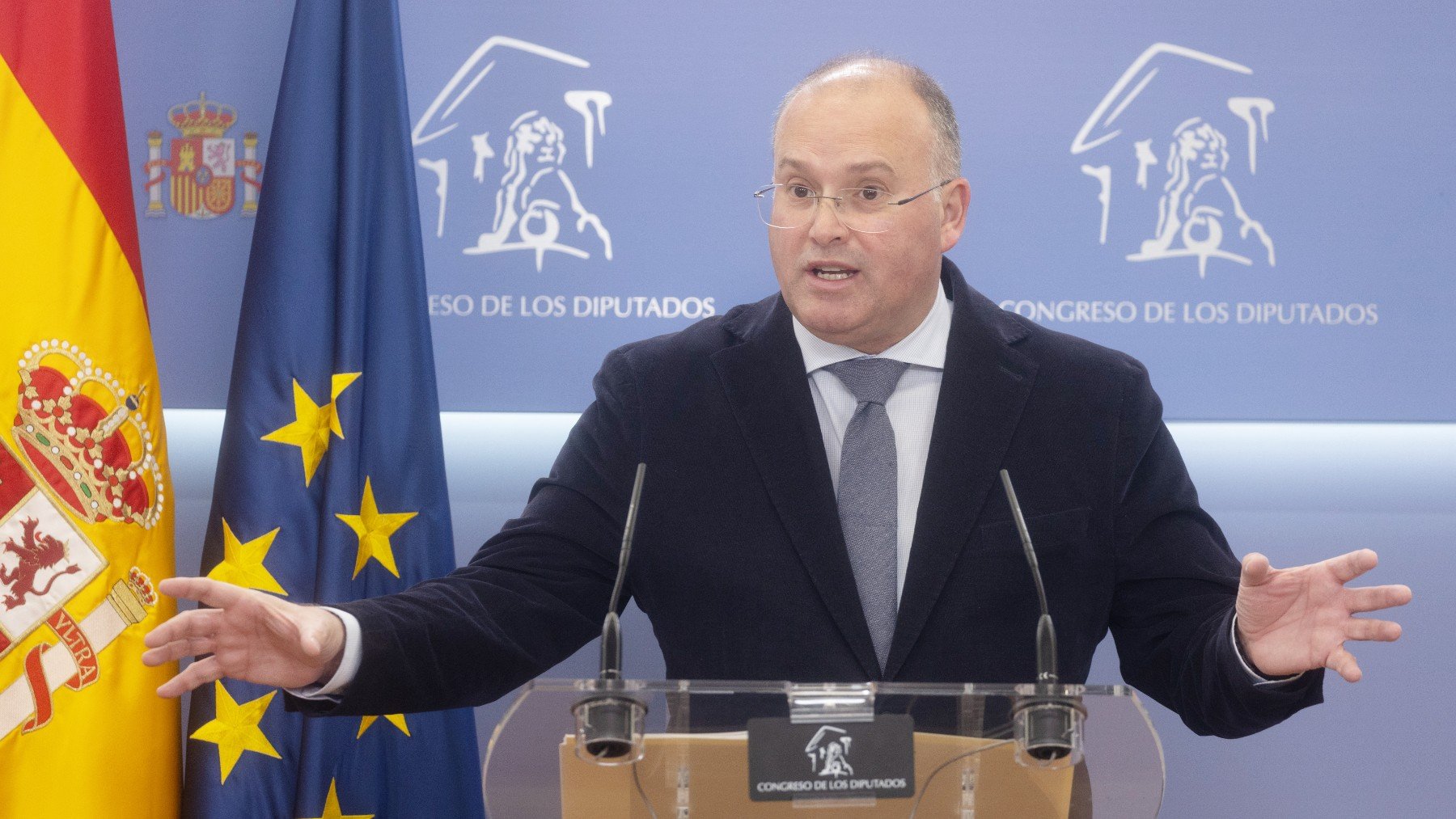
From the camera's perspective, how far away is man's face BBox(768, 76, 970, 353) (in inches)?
94.4

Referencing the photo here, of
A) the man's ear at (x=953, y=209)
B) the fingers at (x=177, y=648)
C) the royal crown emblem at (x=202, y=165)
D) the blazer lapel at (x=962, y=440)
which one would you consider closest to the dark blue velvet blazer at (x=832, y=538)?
the blazer lapel at (x=962, y=440)

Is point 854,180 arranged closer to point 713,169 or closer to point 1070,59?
point 713,169

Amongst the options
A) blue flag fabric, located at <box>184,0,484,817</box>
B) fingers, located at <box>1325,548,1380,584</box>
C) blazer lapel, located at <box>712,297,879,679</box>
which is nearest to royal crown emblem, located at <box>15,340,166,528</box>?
blue flag fabric, located at <box>184,0,484,817</box>

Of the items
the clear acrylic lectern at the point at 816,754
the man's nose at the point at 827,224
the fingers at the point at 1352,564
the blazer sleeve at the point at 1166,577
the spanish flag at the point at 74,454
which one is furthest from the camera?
the spanish flag at the point at 74,454

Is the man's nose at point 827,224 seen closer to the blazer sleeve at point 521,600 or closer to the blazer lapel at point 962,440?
the blazer lapel at point 962,440

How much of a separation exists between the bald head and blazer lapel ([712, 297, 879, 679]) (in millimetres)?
378

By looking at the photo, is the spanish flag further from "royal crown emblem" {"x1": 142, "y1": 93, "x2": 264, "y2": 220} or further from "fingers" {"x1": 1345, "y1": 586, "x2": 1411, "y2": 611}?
"fingers" {"x1": 1345, "y1": 586, "x2": 1411, "y2": 611}

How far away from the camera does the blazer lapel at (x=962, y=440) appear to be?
2201 millimetres

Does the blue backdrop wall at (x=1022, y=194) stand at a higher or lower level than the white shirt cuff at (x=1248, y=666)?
higher

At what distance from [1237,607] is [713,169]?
188cm

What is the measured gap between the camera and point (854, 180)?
7.93 ft

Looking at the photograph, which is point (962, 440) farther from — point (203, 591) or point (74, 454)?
point (74, 454)

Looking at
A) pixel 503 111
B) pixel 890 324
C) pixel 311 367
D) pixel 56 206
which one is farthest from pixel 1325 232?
pixel 56 206

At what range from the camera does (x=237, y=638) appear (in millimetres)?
1731
